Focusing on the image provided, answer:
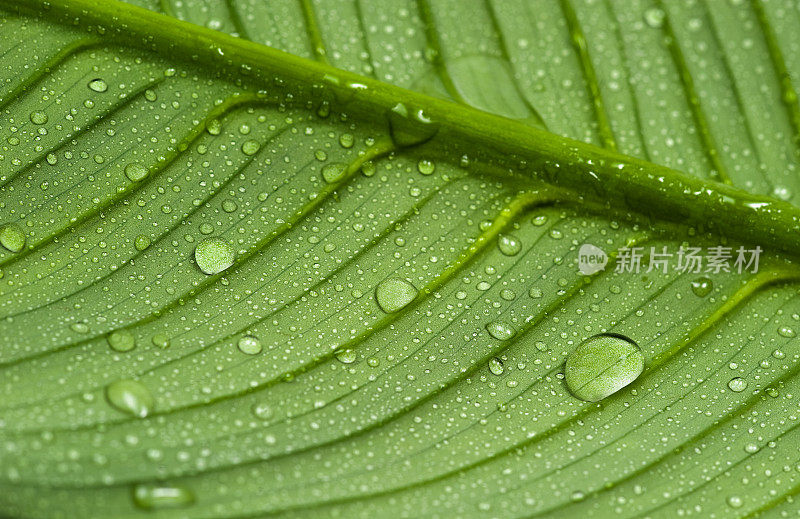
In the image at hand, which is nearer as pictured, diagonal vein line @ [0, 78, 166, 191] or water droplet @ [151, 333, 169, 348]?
water droplet @ [151, 333, 169, 348]

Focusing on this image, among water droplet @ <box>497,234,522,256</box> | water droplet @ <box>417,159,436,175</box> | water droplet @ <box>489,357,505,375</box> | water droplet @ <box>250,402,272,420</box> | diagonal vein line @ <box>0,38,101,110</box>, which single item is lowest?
water droplet @ <box>489,357,505,375</box>

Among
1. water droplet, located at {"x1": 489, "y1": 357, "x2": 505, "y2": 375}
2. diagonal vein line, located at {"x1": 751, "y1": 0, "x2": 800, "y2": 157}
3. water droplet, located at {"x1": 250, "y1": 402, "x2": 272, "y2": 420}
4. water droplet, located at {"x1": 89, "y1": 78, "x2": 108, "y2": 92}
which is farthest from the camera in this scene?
diagonal vein line, located at {"x1": 751, "y1": 0, "x2": 800, "y2": 157}

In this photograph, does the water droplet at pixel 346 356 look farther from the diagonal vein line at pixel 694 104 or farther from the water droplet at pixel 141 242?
the diagonal vein line at pixel 694 104

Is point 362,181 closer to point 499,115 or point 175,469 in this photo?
point 499,115

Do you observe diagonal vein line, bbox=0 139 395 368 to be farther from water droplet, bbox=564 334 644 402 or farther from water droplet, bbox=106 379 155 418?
water droplet, bbox=564 334 644 402

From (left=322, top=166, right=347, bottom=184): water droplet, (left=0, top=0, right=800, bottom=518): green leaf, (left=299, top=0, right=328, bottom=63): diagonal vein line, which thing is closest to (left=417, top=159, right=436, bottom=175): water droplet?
(left=0, top=0, right=800, bottom=518): green leaf

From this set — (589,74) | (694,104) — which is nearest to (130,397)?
(589,74)

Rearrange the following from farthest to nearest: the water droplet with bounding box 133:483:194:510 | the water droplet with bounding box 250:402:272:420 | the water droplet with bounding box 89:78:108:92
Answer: the water droplet with bounding box 89:78:108:92 → the water droplet with bounding box 250:402:272:420 → the water droplet with bounding box 133:483:194:510

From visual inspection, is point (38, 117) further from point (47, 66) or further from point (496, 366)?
point (496, 366)
